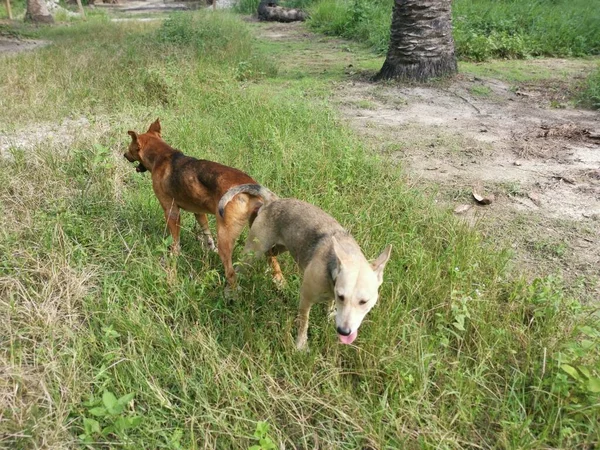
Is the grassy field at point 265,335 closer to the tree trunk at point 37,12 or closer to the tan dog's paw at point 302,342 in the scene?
the tan dog's paw at point 302,342

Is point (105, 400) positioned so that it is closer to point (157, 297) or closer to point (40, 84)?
point (157, 297)

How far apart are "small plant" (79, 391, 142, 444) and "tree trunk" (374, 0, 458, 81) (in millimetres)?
6817

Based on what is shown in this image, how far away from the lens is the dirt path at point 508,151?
12.4 ft

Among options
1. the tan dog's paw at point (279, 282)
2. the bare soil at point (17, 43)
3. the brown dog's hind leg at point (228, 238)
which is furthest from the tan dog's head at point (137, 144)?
the bare soil at point (17, 43)

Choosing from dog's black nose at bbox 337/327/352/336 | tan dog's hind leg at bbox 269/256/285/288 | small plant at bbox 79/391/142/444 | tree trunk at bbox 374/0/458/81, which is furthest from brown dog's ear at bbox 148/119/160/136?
tree trunk at bbox 374/0/458/81

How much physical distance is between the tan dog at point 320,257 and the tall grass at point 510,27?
757 centimetres

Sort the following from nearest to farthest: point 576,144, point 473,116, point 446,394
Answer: point 446,394 < point 576,144 < point 473,116

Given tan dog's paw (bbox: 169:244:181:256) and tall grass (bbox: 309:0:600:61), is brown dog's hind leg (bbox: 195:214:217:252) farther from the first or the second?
tall grass (bbox: 309:0:600:61)

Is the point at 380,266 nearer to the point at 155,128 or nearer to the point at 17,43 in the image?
the point at 155,128

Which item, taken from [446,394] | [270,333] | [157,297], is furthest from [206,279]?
[446,394]

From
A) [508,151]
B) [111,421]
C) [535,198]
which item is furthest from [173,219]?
[508,151]

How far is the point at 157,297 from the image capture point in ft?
10.3

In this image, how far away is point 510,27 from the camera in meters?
10.1

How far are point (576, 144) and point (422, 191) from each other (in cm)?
235
